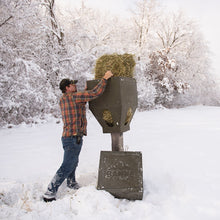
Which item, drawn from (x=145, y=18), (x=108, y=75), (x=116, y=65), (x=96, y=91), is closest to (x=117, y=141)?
(x=96, y=91)

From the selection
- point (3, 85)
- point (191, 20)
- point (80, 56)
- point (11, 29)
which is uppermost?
point (191, 20)

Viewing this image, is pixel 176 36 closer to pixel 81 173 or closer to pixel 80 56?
pixel 80 56

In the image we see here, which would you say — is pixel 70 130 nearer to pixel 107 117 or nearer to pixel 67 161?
pixel 67 161

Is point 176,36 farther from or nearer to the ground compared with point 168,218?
farther from the ground

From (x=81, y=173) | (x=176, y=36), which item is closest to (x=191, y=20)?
(x=176, y=36)

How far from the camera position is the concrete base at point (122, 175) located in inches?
102

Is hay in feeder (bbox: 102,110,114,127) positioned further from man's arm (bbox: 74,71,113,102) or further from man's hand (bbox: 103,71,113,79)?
man's hand (bbox: 103,71,113,79)

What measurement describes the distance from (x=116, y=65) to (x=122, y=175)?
59.3 inches

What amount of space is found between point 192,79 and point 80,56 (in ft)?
42.0

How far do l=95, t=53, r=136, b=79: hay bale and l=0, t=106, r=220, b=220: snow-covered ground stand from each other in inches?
63.2

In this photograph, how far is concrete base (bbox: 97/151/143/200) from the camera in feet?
8.54

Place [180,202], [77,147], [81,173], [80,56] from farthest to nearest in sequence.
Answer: [80,56] → [81,173] → [77,147] → [180,202]

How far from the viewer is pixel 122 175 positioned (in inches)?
108

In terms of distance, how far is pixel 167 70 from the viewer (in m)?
16.9
